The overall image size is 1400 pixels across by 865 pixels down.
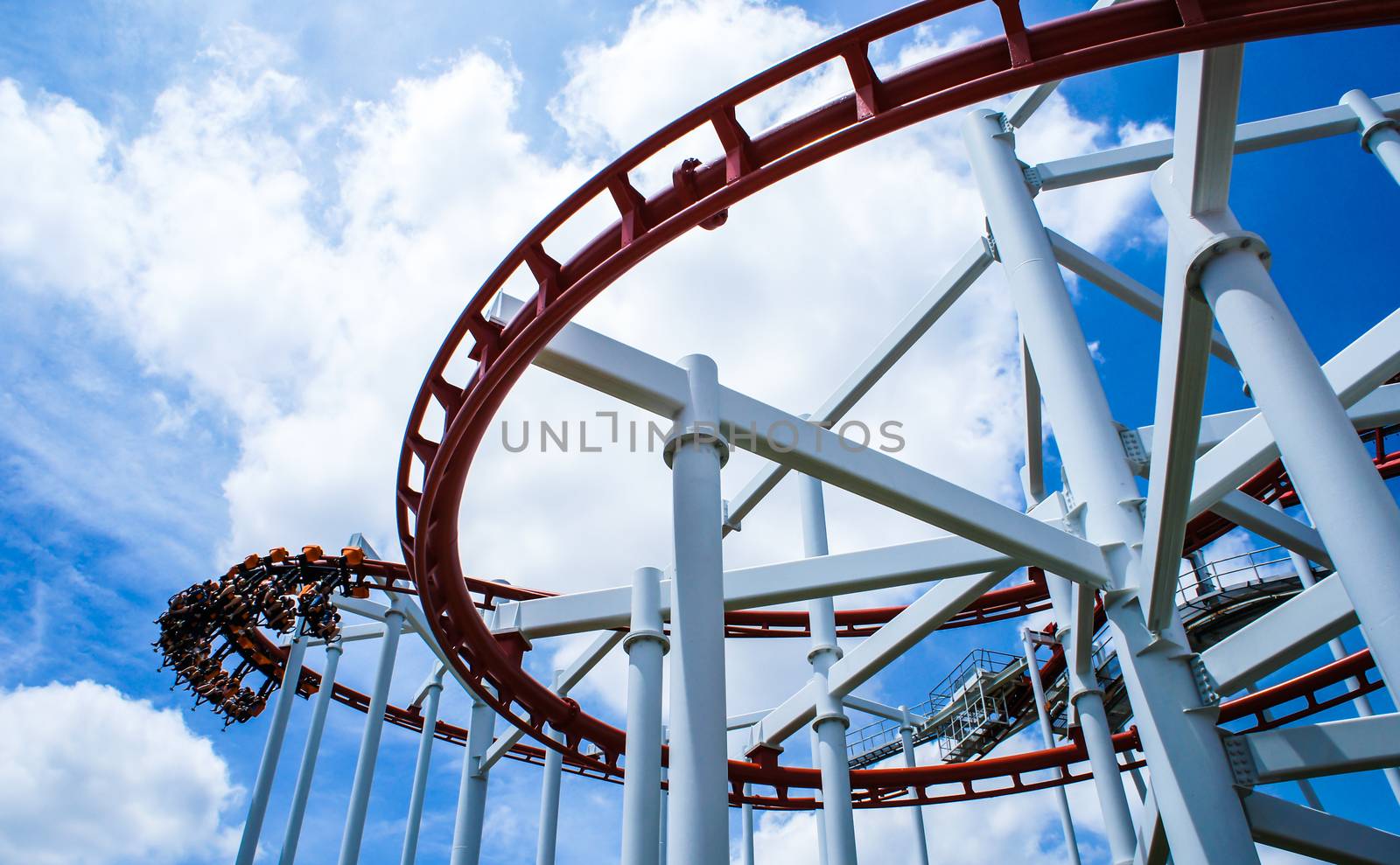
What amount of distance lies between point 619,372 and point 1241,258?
124 inches

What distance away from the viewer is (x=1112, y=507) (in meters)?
5.68

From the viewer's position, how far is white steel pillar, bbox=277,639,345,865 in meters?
10.2

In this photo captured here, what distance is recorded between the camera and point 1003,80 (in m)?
4.34

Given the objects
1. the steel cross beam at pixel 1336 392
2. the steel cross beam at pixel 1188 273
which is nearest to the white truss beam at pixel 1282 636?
the steel cross beam at pixel 1336 392

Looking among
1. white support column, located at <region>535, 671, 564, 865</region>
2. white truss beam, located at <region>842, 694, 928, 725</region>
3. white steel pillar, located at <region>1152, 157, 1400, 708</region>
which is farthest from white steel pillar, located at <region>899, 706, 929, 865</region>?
white steel pillar, located at <region>1152, 157, 1400, 708</region>

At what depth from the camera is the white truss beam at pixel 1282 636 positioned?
200 inches

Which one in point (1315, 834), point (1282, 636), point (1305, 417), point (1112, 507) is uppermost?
point (1112, 507)

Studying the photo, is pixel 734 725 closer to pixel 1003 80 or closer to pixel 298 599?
pixel 298 599

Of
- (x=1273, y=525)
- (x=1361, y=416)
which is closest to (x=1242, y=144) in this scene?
(x=1361, y=416)

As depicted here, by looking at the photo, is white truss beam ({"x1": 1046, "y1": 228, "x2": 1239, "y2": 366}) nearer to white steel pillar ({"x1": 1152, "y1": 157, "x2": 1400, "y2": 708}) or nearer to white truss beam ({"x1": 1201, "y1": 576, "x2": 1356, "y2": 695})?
white truss beam ({"x1": 1201, "y1": 576, "x2": 1356, "y2": 695})

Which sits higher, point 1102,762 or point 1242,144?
point 1242,144

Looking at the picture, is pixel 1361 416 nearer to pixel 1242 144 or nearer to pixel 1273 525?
pixel 1273 525

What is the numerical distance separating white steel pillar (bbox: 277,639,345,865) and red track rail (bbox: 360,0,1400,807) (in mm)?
5216

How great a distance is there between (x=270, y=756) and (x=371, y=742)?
107cm
